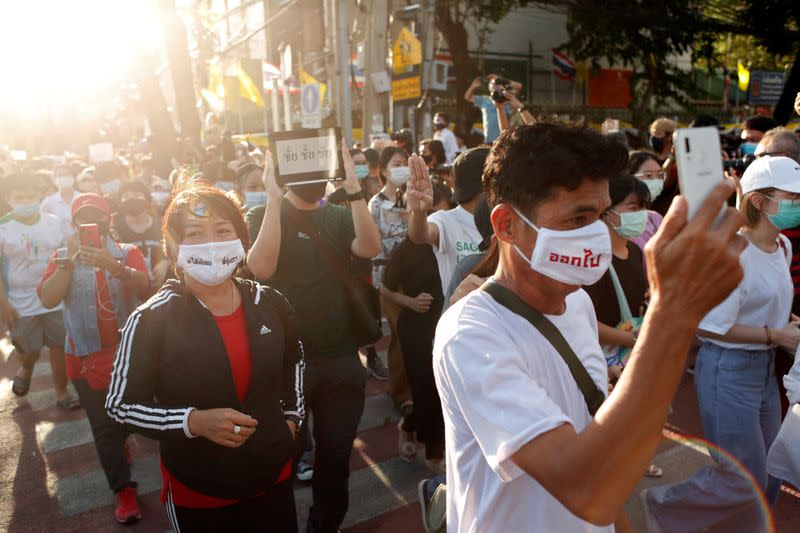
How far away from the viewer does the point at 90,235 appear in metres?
3.91

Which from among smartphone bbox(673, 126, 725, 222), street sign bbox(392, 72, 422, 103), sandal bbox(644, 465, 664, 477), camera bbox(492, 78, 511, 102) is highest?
street sign bbox(392, 72, 422, 103)

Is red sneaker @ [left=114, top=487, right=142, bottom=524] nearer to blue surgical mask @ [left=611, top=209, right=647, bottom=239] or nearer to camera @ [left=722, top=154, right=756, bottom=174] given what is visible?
blue surgical mask @ [left=611, top=209, right=647, bottom=239]

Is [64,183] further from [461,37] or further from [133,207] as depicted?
→ [461,37]

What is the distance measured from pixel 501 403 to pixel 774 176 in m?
2.73

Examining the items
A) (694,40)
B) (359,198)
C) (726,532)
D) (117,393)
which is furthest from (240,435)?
(694,40)

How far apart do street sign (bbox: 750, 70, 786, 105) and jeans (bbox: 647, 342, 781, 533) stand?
20.8 meters

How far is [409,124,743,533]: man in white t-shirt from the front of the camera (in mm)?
1138

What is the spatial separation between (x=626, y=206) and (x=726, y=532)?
182 cm

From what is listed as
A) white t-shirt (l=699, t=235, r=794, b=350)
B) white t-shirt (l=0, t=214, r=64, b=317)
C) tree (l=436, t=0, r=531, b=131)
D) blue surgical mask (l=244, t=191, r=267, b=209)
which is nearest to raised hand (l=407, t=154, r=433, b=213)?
white t-shirt (l=699, t=235, r=794, b=350)

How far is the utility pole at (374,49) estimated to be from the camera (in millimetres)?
13617

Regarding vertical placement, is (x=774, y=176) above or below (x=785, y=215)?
above

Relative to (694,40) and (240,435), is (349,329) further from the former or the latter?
(694,40)

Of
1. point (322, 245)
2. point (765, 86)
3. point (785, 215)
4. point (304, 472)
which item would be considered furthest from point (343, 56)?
point (765, 86)

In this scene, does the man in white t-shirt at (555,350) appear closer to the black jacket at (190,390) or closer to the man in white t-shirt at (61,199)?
the black jacket at (190,390)
